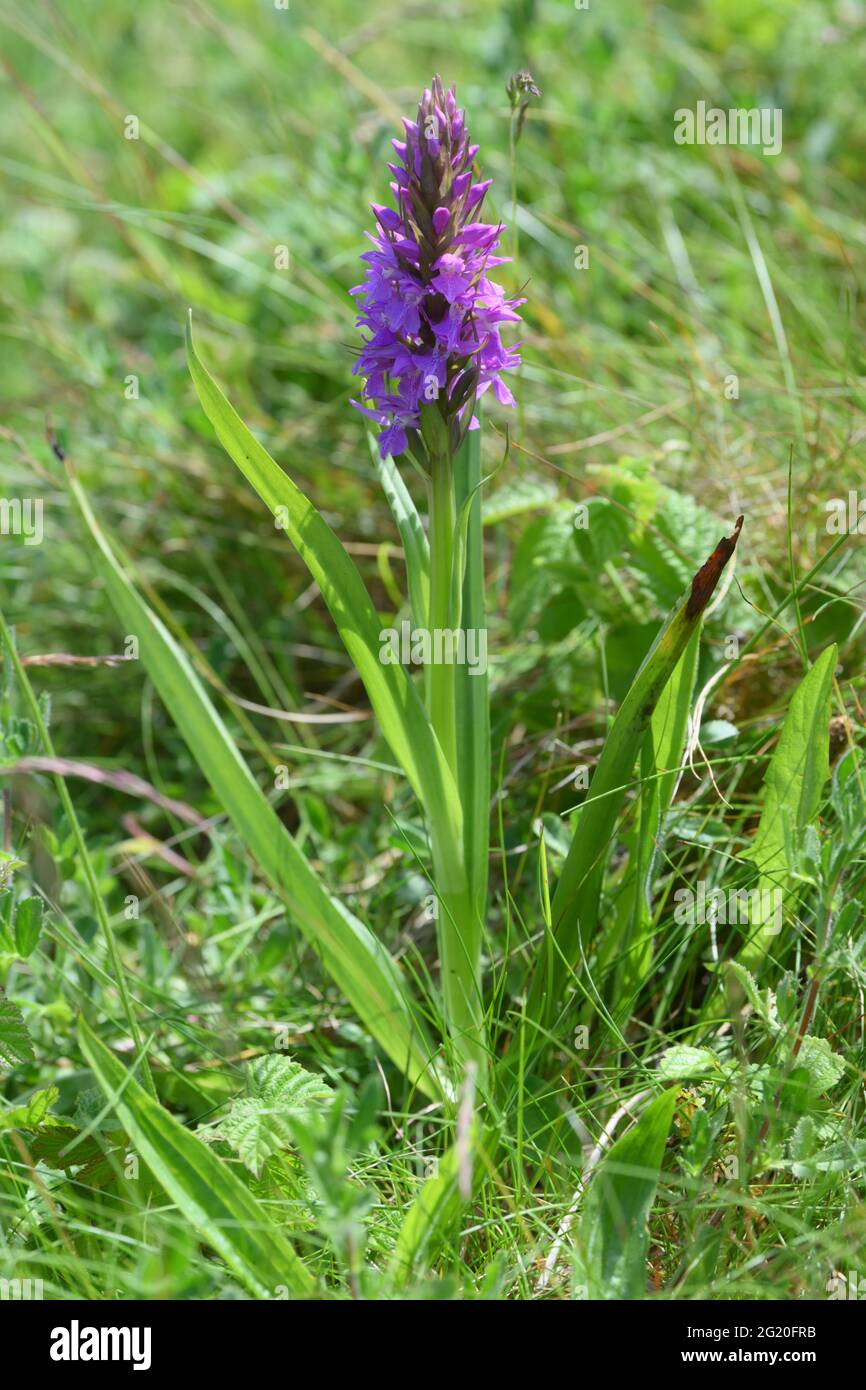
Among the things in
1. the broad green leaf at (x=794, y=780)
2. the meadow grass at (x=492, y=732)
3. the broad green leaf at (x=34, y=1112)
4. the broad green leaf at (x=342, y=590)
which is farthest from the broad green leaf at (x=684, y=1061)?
the broad green leaf at (x=34, y=1112)

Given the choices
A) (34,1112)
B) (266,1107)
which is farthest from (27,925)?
(266,1107)

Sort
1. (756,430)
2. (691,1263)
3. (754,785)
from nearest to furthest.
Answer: (691,1263), (754,785), (756,430)

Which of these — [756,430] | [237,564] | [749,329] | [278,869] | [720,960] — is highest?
[749,329]

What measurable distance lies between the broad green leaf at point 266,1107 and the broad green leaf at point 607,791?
14.8 inches

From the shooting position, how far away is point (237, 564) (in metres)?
3.13

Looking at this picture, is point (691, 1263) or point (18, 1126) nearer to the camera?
point (691, 1263)

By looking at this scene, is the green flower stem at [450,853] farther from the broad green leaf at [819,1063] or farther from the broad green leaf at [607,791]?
the broad green leaf at [819,1063]

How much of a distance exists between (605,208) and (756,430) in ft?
4.32

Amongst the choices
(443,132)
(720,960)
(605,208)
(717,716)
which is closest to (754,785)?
(717,716)

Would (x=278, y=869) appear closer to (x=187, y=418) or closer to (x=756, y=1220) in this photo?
(x=756, y=1220)

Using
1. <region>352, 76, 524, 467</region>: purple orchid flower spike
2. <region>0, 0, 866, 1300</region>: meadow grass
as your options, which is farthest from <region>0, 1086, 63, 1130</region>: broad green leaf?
<region>352, 76, 524, 467</region>: purple orchid flower spike

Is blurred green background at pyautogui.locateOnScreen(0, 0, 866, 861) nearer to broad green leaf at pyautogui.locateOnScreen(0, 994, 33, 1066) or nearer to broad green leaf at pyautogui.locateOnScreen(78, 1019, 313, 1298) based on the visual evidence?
broad green leaf at pyautogui.locateOnScreen(0, 994, 33, 1066)

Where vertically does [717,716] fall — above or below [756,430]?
below

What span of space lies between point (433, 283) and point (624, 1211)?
1164mm
